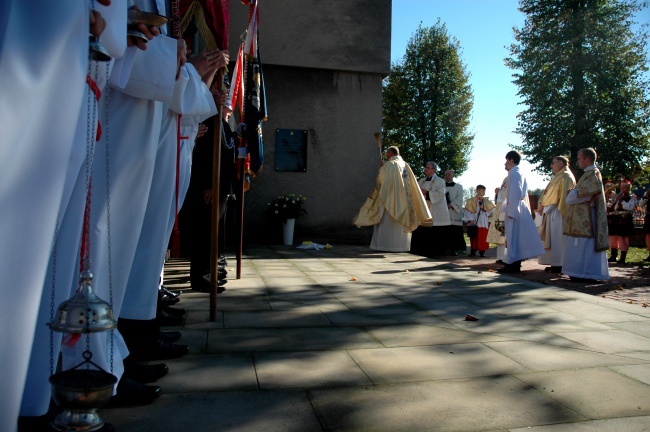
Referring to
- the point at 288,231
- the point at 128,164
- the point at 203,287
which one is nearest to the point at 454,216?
the point at 288,231

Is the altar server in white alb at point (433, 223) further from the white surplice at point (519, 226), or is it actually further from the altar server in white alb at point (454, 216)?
the white surplice at point (519, 226)

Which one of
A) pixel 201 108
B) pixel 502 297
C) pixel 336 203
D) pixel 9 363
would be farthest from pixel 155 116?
pixel 336 203

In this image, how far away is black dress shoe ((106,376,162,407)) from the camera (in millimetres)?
2355

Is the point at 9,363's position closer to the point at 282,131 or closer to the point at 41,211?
the point at 41,211

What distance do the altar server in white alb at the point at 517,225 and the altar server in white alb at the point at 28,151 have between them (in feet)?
28.3

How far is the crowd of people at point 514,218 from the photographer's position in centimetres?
845

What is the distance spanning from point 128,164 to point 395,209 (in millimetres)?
9917

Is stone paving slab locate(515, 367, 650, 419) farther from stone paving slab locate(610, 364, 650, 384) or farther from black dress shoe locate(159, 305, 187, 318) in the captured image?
black dress shoe locate(159, 305, 187, 318)

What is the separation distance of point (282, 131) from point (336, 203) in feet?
7.64

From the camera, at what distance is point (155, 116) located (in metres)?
2.40

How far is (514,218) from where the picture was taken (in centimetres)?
945

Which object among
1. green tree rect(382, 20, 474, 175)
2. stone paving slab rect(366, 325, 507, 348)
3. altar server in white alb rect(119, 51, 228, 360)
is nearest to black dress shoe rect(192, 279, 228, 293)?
stone paving slab rect(366, 325, 507, 348)

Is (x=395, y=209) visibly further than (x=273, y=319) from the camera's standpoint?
Yes

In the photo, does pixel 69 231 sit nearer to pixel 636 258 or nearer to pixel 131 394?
pixel 131 394
